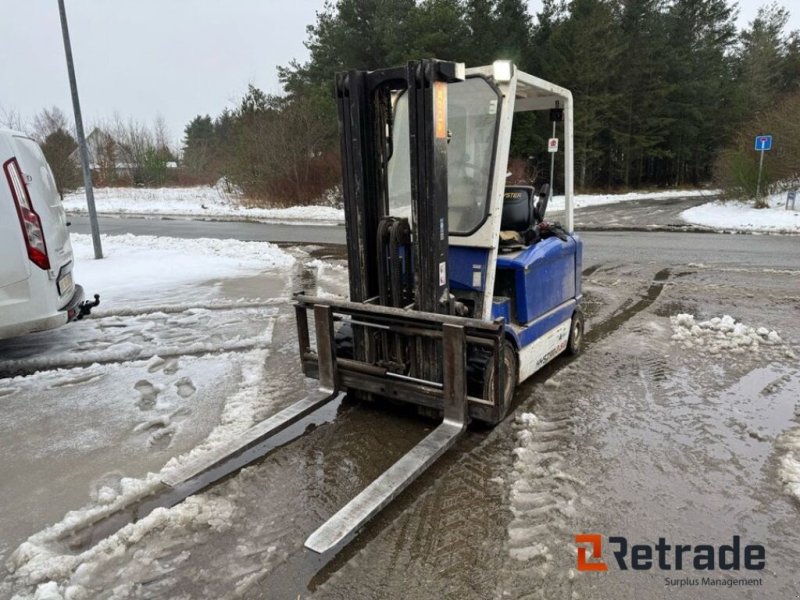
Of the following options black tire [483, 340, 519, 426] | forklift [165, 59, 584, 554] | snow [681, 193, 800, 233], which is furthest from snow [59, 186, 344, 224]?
black tire [483, 340, 519, 426]

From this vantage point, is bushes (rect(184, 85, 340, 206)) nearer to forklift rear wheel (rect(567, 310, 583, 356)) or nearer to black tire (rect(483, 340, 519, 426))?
forklift rear wheel (rect(567, 310, 583, 356))

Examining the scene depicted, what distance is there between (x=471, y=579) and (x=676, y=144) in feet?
153

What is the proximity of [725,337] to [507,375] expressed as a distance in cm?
341

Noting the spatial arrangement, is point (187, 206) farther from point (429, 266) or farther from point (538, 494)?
point (538, 494)

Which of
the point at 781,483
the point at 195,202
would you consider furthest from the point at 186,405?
the point at 195,202

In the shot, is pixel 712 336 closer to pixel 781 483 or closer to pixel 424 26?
pixel 781 483

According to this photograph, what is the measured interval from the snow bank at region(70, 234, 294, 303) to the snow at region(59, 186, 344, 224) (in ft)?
30.0

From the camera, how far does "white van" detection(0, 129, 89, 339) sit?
15.7 ft

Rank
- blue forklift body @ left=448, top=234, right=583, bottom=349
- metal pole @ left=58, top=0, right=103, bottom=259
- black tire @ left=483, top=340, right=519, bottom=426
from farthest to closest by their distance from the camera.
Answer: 1. metal pole @ left=58, top=0, right=103, bottom=259
2. blue forklift body @ left=448, top=234, right=583, bottom=349
3. black tire @ left=483, top=340, right=519, bottom=426

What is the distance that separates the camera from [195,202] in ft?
117

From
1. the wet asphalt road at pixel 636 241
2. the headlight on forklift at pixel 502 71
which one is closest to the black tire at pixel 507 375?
the headlight on forklift at pixel 502 71

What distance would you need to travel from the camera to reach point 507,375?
411 centimetres

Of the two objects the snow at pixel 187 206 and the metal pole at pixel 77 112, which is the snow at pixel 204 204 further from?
the metal pole at pixel 77 112

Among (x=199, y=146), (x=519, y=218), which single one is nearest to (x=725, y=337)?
(x=519, y=218)
